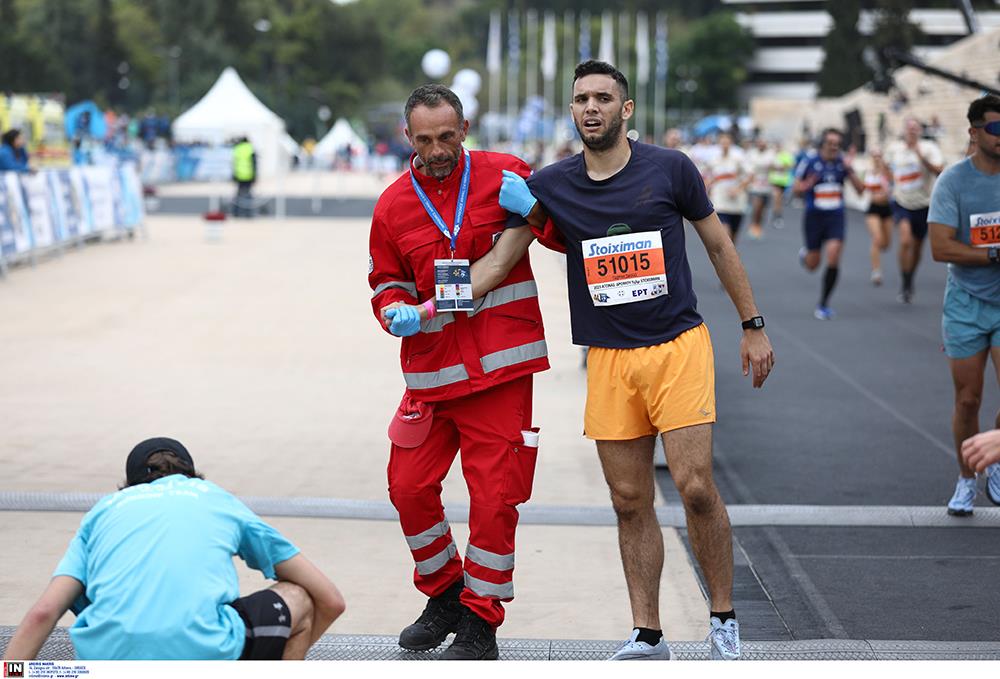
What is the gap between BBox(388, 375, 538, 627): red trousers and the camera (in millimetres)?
5027

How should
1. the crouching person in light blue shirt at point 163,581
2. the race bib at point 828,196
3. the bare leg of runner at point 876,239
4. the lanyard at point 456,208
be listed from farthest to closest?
the bare leg of runner at point 876,239 < the race bib at point 828,196 < the lanyard at point 456,208 < the crouching person in light blue shirt at point 163,581

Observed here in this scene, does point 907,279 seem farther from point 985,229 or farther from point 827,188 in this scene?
point 985,229

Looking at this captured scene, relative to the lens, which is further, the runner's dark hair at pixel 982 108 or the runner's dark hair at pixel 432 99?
the runner's dark hair at pixel 982 108

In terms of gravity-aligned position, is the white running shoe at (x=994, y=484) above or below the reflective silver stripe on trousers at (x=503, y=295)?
below

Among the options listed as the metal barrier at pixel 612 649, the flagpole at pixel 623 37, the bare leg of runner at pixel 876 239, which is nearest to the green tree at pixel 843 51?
the flagpole at pixel 623 37

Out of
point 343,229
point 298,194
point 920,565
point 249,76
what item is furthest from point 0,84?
point 920,565

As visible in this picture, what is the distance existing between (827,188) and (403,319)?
37.4ft

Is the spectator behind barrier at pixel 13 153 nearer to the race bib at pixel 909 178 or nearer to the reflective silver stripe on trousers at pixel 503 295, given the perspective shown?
the race bib at pixel 909 178

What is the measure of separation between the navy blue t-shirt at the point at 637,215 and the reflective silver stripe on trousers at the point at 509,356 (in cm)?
23

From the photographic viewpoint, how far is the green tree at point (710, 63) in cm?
13562

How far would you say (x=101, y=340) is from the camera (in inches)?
536

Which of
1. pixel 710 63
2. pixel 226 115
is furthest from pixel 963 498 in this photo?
pixel 710 63

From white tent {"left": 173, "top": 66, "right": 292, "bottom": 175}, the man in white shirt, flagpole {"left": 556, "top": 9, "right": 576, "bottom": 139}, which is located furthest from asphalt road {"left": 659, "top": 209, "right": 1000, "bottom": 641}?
flagpole {"left": 556, "top": 9, "right": 576, "bottom": 139}

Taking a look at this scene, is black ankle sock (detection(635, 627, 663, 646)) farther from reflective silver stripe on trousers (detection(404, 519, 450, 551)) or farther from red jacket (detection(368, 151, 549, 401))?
red jacket (detection(368, 151, 549, 401))
